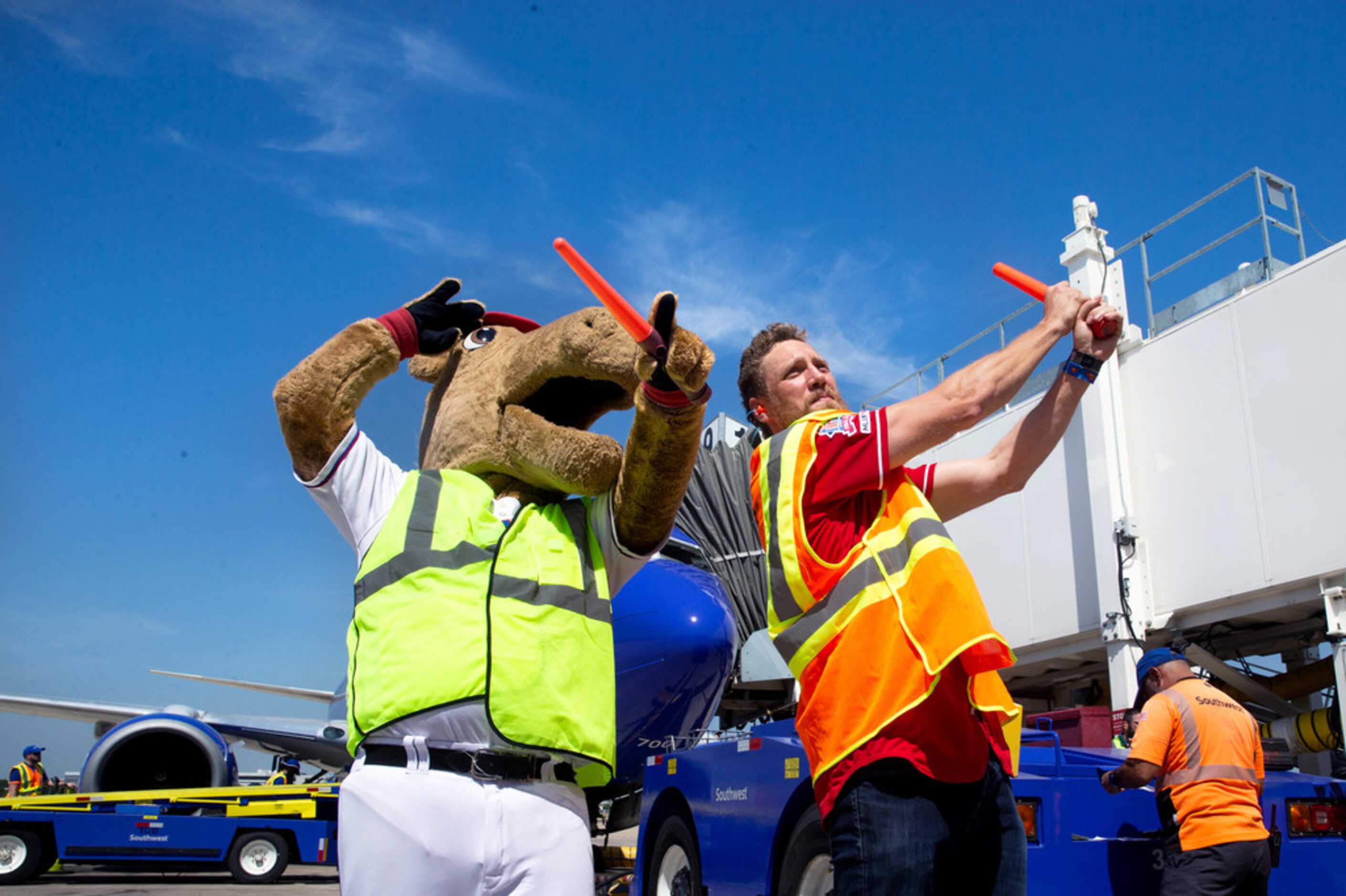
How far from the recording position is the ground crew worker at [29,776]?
44.7 feet

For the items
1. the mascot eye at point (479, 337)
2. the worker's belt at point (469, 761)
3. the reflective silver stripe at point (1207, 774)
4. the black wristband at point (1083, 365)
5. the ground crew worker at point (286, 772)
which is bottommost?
the ground crew worker at point (286, 772)

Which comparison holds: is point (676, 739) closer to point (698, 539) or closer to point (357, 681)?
point (357, 681)

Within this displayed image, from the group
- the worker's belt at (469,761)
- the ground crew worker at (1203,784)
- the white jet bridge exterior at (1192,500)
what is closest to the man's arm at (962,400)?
the worker's belt at (469,761)

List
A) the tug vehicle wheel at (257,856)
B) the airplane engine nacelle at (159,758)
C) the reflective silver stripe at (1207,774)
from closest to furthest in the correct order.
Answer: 1. the reflective silver stripe at (1207,774)
2. the tug vehicle wheel at (257,856)
3. the airplane engine nacelle at (159,758)

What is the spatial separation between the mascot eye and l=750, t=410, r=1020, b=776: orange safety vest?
4.75 ft

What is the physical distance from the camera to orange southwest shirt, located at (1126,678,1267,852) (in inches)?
140

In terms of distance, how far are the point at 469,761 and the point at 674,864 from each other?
11.8 ft

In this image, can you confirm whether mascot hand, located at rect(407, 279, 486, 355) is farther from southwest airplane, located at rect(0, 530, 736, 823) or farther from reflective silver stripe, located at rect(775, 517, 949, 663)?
southwest airplane, located at rect(0, 530, 736, 823)

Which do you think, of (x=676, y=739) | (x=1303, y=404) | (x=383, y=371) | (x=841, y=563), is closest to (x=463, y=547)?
(x=383, y=371)

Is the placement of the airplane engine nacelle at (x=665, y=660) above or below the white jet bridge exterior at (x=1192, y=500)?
below

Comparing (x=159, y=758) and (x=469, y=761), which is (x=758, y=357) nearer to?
(x=469, y=761)

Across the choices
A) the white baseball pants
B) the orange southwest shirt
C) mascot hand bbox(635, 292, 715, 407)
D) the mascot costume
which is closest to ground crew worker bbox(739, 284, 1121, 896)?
mascot hand bbox(635, 292, 715, 407)

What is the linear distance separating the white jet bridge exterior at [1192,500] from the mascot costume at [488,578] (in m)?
9.69

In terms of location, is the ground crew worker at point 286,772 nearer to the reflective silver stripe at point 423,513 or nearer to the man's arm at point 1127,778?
the man's arm at point 1127,778
